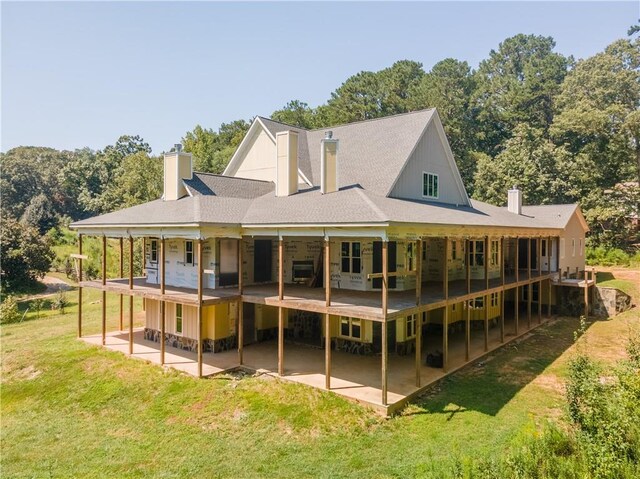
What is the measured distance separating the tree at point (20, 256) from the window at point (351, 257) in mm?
31308

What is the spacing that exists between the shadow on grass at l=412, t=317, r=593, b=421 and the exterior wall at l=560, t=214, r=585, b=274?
7.37 metres

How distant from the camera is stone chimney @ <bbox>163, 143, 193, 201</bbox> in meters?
19.4

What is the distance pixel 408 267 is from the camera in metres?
17.8

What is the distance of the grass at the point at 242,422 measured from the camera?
1001cm

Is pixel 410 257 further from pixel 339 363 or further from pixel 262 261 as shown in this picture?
pixel 262 261

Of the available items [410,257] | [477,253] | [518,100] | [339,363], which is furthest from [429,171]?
[518,100]

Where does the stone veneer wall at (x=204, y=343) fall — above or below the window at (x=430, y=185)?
below

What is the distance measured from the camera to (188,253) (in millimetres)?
18609

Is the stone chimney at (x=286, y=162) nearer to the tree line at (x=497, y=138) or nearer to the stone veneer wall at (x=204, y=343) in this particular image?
the stone veneer wall at (x=204, y=343)

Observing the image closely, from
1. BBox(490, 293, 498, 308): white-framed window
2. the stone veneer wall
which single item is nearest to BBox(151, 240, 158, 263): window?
the stone veneer wall

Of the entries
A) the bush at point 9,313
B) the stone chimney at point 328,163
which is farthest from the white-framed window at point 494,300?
the bush at point 9,313

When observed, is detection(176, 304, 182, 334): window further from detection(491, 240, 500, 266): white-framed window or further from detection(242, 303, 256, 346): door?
detection(491, 240, 500, 266): white-framed window

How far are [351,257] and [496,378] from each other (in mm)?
7008

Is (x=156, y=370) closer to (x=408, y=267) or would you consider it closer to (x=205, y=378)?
(x=205, y=378)
